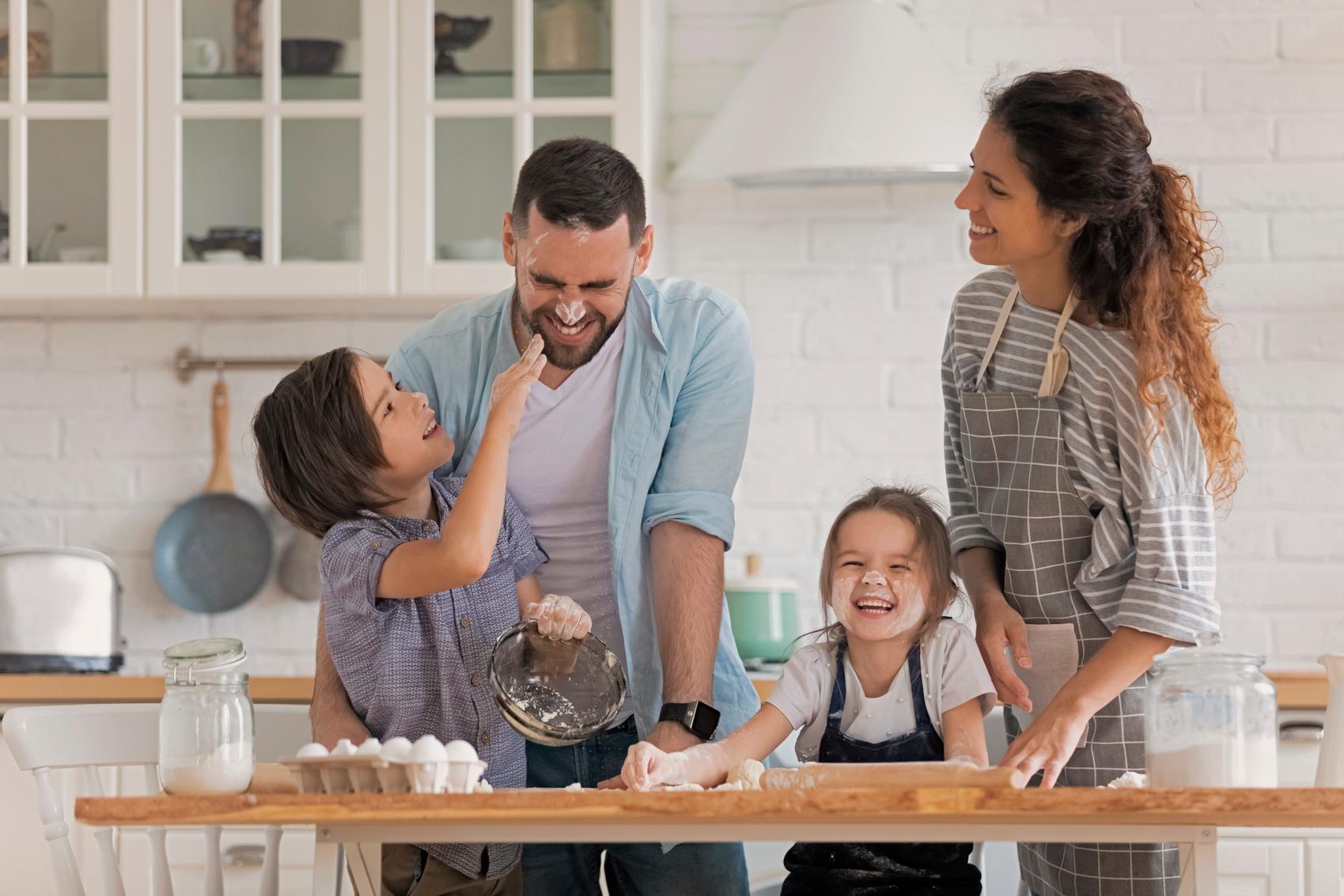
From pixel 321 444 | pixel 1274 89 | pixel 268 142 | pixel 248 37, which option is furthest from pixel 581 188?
pixel 1274 89

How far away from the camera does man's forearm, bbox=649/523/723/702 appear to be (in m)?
1.71

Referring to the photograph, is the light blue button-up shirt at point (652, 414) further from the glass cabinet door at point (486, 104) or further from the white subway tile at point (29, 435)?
the white subway tile at point (29, 435)

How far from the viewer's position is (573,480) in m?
1.81

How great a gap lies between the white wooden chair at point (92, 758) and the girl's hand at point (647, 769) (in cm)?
54

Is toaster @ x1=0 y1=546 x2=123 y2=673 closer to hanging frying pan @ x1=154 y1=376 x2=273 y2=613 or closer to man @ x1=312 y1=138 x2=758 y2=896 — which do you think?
hanging frying pan @ x1=154 y1=376 x2=273 y2=613

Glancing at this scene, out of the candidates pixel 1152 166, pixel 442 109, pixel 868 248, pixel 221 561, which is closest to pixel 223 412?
pixel 221 561

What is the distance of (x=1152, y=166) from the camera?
1682 mm

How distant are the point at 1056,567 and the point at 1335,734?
1.18 feet

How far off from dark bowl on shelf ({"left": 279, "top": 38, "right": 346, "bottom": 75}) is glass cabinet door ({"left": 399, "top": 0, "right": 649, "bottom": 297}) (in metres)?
0.14

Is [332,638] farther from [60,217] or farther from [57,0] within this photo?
[57,0]

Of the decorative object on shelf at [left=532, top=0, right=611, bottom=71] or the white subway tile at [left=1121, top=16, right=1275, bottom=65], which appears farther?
the white subway tile at [left=1121, top=16, right=1275, bottom=65]

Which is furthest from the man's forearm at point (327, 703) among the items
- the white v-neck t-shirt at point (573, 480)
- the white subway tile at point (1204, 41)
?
the white subway tile at point (1204, 41)

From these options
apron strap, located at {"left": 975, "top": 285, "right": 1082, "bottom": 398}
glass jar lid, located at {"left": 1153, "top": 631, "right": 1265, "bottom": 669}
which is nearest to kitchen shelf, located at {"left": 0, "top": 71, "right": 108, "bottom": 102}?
apron strap, located at {"left": 975, "top": 285, "right": 1082, "bottom": 398}

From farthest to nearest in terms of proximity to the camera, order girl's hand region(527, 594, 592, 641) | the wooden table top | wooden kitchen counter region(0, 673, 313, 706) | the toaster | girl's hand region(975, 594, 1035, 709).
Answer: the toaster
wooden kitchen counter region(0, 673, 313, 706)
girl's hand region(975, 594, 1035, 709)
girl's hand region(527, 594, 592, 641)
the wooden table top
